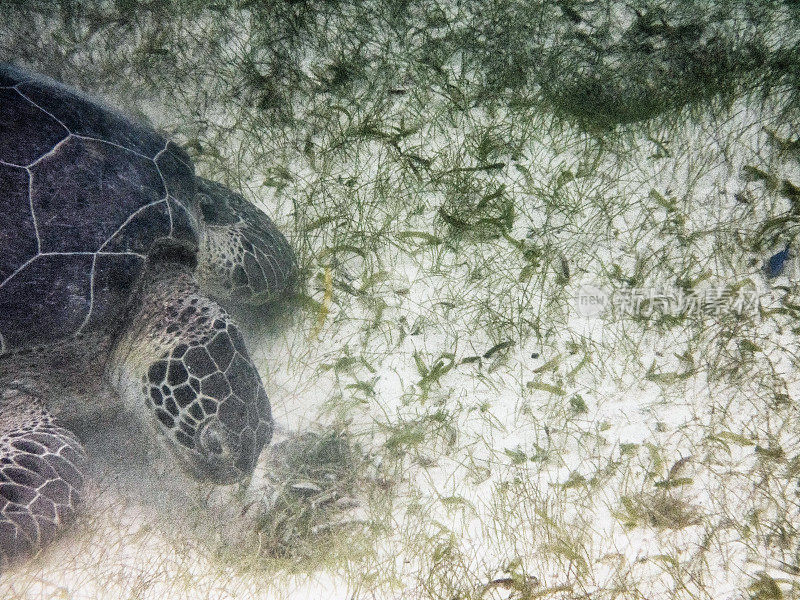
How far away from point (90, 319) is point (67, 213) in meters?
0.52

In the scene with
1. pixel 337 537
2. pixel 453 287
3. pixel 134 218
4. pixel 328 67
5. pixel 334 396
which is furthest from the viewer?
pixel 328 67

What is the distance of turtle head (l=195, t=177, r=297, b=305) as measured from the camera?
2641mm

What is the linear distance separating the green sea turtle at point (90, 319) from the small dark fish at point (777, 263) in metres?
3.07

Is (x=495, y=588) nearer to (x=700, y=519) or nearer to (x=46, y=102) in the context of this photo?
(x=700, y=519)

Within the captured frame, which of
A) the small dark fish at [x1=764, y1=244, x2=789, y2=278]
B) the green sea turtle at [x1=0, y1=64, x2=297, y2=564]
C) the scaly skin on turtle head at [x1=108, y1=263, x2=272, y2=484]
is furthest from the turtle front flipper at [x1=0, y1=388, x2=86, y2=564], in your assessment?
the small dark fish at [x1=764, y1=244, x2=789, y2=278]

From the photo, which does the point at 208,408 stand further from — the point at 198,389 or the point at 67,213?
the point at 67,213

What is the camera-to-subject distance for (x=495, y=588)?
1942 mm

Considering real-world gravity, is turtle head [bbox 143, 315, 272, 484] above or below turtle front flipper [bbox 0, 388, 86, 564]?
above

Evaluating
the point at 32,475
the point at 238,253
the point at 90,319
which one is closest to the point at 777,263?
the point at 238,253

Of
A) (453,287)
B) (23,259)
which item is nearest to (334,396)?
(453,287)

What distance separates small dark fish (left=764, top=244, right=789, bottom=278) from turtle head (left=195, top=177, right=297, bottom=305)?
2.99m

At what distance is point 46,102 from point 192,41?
222cm

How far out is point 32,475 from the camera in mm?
2027

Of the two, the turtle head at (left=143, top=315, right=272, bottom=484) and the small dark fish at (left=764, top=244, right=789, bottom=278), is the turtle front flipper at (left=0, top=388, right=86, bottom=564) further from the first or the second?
the small dark fish at (left=764, top=244, right=789, bottom=278)
